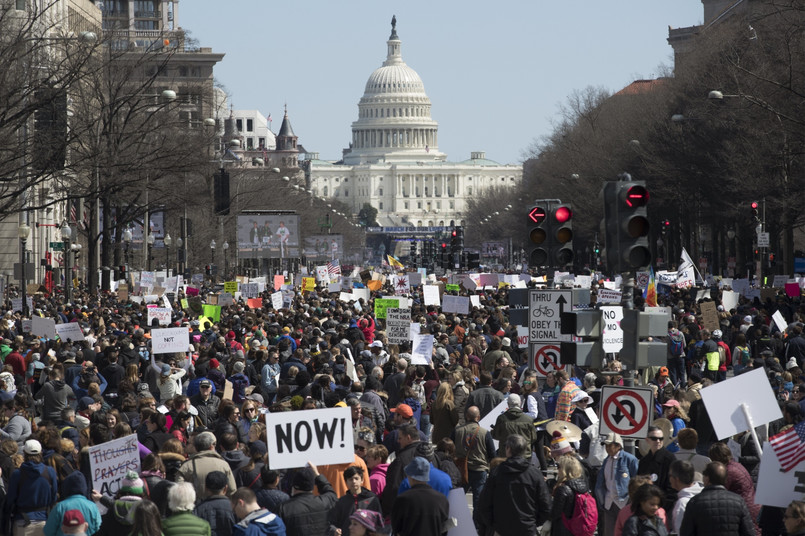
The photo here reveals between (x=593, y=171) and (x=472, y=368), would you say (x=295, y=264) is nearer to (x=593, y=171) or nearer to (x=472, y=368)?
(x=593, y=171)

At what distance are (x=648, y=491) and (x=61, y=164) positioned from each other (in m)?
19.5

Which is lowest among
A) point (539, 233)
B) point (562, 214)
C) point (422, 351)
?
point (422, 351)

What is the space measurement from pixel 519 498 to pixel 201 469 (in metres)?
2.33

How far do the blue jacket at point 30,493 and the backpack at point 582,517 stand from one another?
12.9ft

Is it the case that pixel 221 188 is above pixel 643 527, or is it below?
above

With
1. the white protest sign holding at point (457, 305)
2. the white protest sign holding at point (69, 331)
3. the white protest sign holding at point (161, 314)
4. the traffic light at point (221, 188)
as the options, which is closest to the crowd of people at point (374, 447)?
the white protest sign holding at point (69, 331)

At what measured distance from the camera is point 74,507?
10719 mm

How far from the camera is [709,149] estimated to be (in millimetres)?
55344

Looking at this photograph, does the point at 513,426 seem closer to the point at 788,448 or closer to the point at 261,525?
the point at 788,448

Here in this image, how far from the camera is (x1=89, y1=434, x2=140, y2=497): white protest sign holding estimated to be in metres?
11.9

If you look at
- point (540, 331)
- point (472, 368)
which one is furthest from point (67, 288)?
point (540, 331)

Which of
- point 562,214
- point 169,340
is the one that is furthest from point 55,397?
point 562,214

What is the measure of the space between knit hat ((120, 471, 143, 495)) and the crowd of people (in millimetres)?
13

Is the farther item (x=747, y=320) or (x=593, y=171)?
(x=593, y=171)
